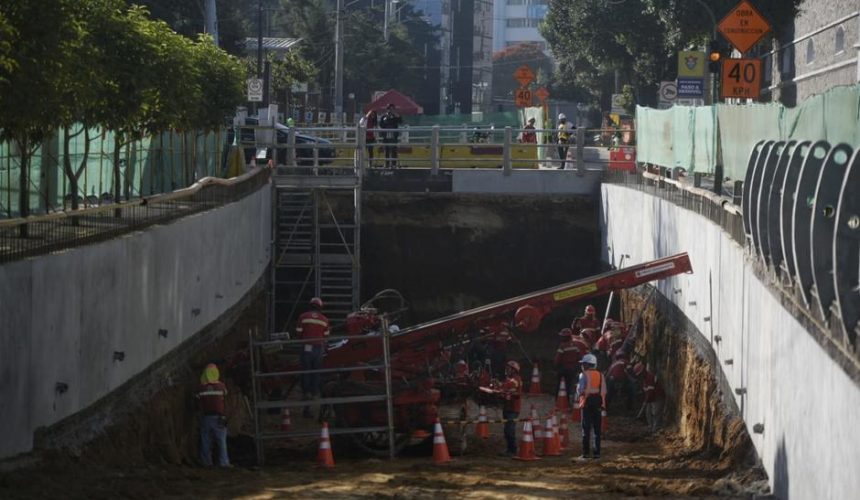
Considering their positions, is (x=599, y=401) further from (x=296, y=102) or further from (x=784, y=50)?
(x=296, y=102)

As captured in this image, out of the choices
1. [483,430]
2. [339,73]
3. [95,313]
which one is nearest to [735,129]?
[483,430]

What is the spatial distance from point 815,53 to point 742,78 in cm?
1492

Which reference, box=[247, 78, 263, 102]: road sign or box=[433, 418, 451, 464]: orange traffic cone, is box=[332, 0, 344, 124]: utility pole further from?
box=[433, 418, 451, 464]: orange traffic cone

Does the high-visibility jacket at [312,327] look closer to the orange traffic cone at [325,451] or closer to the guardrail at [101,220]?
the guardrail at [101,220]

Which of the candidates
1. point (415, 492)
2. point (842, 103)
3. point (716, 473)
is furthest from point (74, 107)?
point (842, 103)

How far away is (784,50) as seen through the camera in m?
43.2

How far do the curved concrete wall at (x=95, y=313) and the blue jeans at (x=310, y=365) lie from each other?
5.15 feet

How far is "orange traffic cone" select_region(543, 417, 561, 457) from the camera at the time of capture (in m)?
20.7

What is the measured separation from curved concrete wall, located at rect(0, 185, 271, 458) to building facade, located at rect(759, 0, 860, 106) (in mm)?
14789

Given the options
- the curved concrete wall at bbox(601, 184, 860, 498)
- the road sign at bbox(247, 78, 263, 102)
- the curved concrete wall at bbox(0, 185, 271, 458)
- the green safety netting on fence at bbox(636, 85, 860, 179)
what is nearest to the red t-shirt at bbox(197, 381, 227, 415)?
the curved concrete wall at bbox(0, 185, 271, 458)

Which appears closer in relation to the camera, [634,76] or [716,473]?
[716,473]

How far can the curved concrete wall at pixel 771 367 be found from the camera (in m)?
9.33

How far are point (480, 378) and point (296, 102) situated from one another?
59495 millimetres

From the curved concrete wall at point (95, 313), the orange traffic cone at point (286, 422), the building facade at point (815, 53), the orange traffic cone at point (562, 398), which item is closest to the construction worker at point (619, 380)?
the orange traffic cone at point (562, 398)
